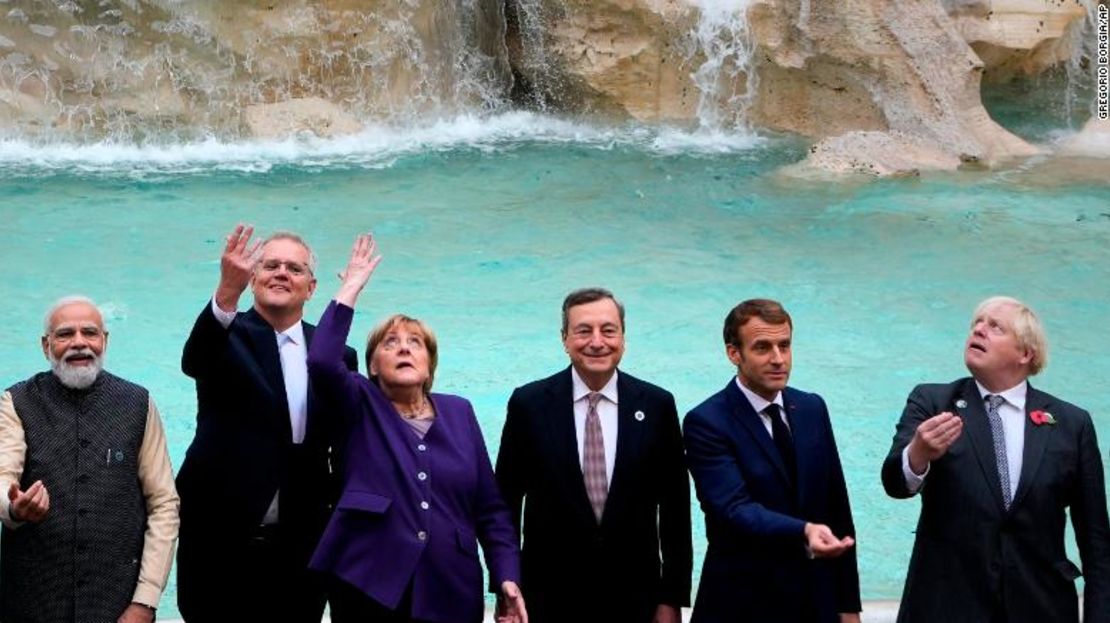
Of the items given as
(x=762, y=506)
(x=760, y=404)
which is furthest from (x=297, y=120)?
(x=762, y=506)

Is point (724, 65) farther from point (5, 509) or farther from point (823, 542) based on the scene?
point (5, 509)

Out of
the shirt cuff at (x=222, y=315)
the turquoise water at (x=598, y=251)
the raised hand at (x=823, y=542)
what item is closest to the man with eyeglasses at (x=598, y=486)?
the raised hand at (x=823, y=542)

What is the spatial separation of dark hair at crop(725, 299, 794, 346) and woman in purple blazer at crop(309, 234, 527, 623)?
64 cm

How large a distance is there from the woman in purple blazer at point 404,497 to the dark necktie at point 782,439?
0.64 meters

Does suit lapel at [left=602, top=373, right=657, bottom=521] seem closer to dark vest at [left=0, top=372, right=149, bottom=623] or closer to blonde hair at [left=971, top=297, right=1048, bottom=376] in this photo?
blonde hair at [left=971, top=297, right=1048, bottom=376]

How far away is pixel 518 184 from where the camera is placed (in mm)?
10695

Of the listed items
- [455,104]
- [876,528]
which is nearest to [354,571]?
[876,528]

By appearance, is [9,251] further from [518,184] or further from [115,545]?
[115,545]

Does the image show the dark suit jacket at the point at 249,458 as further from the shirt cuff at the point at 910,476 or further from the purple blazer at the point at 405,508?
the shirt cuff at the point at 910,476

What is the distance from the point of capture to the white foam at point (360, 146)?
11164 mm

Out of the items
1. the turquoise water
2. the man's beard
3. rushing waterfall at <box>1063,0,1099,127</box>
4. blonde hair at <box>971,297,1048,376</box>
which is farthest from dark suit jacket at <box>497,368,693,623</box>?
rushing waterfall at <box>1063,0,1099,127</box>

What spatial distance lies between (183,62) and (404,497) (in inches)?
343

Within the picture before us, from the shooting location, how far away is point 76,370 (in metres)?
3.85

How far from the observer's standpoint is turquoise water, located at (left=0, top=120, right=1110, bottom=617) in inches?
299
